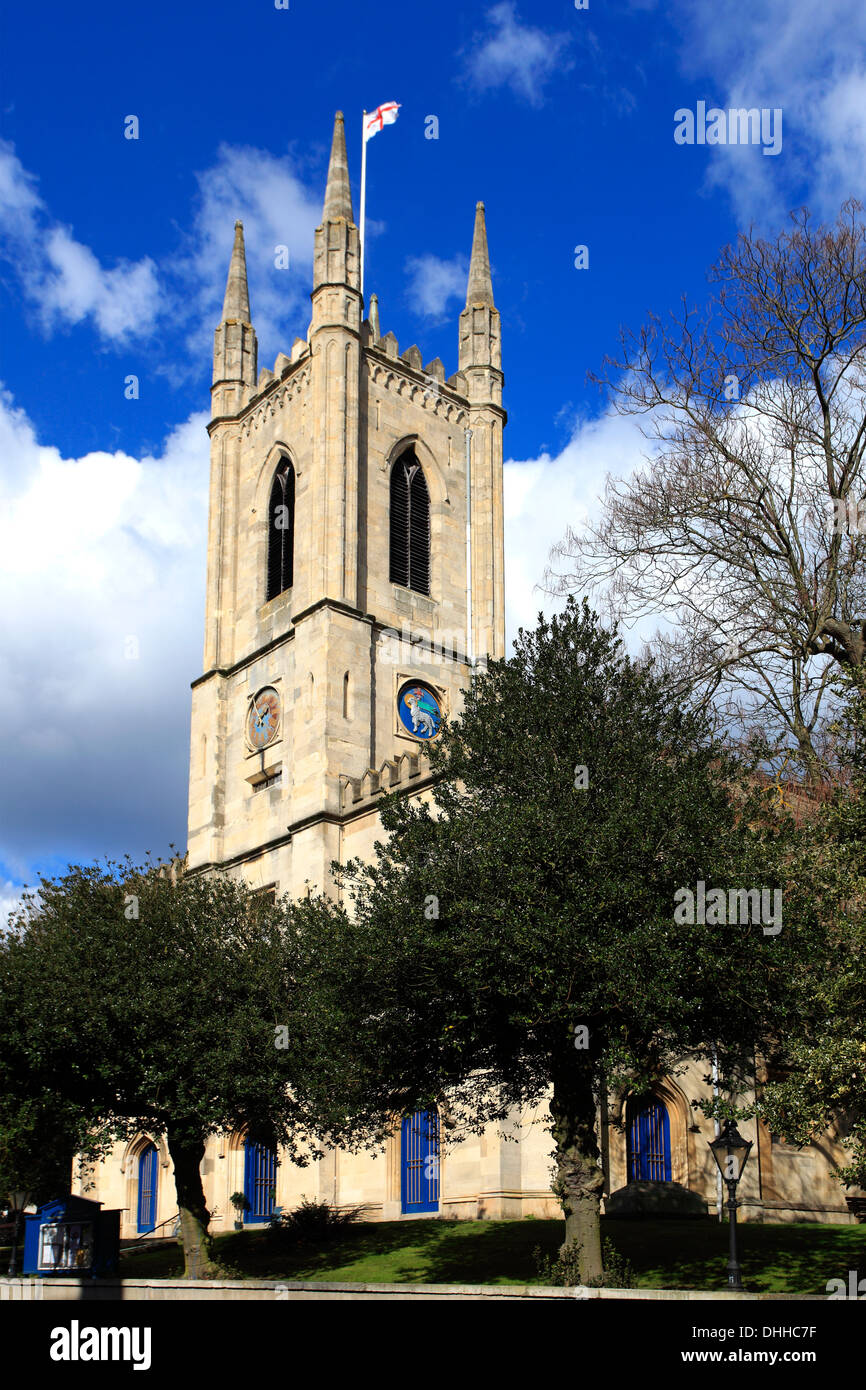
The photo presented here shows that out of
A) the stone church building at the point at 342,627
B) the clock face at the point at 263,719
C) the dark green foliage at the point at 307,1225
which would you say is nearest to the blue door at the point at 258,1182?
the stone church building at the point at 342,627

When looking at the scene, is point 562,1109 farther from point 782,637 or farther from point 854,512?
point 854,512

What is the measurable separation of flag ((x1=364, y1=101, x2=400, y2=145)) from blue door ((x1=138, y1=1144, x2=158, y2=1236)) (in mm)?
39355

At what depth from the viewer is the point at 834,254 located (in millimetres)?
21812

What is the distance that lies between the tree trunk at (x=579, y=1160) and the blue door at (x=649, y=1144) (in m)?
10.9

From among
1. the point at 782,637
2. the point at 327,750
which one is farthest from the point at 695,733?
the point at 327,750

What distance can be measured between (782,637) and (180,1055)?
48.1 ft

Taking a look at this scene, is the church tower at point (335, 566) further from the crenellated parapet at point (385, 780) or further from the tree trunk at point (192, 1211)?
the tree trunk at point (192, 1211)

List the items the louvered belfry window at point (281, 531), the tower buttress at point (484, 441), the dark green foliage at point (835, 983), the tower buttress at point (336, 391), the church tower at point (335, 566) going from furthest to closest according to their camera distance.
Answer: the tower buttress at point (484, 441)
the louvered belfry window at point (281, 531)
the tower buttress at point (336, 391)
the church tower at point (335, 566)
the dark green foliage at point (835, 983)

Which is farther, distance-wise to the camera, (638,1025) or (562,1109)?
(562,1109)

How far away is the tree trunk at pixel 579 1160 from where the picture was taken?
1944cm

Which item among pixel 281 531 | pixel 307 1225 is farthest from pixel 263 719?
pixel 307 1225

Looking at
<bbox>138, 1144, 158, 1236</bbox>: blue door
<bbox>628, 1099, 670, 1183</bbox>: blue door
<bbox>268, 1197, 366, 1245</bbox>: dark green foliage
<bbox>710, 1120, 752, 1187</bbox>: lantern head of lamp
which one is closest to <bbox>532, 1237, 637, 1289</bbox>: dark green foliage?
<bbox>710, 1120, 752, 1187</bbox>: lantern head of lamp

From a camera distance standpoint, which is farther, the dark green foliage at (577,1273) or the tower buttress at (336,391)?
the tower buttress at (336,391)

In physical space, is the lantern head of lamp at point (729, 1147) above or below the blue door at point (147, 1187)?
above
